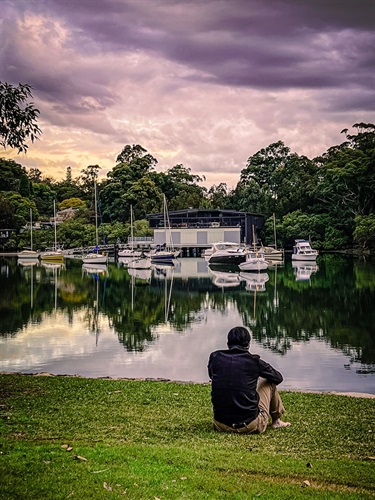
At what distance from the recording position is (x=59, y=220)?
A: 106m

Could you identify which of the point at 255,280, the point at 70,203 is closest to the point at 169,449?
the point at 255,280

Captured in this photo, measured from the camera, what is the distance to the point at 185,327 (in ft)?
75.8

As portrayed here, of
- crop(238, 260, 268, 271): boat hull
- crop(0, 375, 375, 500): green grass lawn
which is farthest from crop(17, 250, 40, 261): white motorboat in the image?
crop(0, 375, 375, 500): green grass lawn

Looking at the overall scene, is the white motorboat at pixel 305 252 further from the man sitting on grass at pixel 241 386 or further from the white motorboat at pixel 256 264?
the man sitting on grass at pixel 241 386

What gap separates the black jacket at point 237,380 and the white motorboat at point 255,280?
30.6 metres

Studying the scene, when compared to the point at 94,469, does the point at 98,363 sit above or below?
below

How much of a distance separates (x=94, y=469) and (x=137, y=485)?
61 cm

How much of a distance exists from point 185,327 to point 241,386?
53.0 ft

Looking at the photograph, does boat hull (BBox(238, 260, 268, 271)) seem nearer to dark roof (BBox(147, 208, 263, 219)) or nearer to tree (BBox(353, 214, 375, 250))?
tree (BBox(353, 214, 375, 250))

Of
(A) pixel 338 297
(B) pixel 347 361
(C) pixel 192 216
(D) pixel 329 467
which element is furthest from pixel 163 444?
(C) pixel 192 216

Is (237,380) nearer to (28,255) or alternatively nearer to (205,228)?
(28,255)

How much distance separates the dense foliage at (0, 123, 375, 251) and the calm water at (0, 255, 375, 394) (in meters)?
33.3

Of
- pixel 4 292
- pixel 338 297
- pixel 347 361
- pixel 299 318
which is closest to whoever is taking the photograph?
pixel 347 361

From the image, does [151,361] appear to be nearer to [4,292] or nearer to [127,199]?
[4,292]
